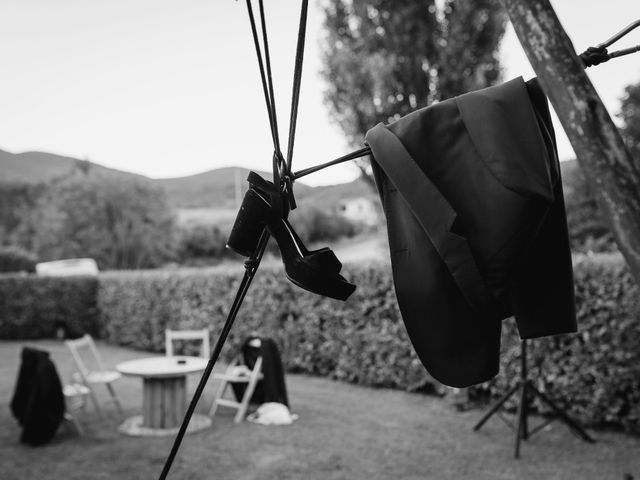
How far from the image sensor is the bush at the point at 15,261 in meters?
22.6

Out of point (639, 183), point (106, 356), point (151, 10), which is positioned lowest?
point (106, 356)

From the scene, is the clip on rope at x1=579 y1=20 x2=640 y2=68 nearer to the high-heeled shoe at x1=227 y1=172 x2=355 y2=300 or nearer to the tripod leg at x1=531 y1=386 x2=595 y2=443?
the high-heeled shoe at x1=227 y1=172 x2=355 y2=300

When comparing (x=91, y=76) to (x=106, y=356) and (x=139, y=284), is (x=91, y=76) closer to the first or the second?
(x=139, y=284)

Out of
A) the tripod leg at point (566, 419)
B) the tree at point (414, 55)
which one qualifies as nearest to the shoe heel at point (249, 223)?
the tripod leg at point (566, 419)

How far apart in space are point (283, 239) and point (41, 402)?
5.52 metres

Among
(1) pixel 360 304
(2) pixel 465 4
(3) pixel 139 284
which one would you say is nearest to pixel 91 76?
(3) pixel 139 284

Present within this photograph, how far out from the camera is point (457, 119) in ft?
4.42

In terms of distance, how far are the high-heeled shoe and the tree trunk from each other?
62 centimetres

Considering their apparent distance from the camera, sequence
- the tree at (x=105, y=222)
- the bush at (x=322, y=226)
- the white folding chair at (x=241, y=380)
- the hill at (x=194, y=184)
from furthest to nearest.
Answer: the hill at (x=194, y=184), the tree at (x=105, y=222), the bush at (x=322, y=226), the white folding chair at (x=241, y=380)

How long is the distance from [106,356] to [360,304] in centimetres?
660

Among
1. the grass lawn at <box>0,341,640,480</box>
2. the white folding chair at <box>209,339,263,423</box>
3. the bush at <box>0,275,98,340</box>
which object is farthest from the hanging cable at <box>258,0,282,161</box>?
the bush at <box>0,275,98,340</box>

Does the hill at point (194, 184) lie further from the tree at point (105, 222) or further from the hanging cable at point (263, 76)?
the hanging cable at point (263, 76)

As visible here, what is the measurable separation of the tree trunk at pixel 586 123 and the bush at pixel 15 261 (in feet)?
82.5

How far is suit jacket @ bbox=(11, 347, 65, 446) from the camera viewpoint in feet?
18.9
